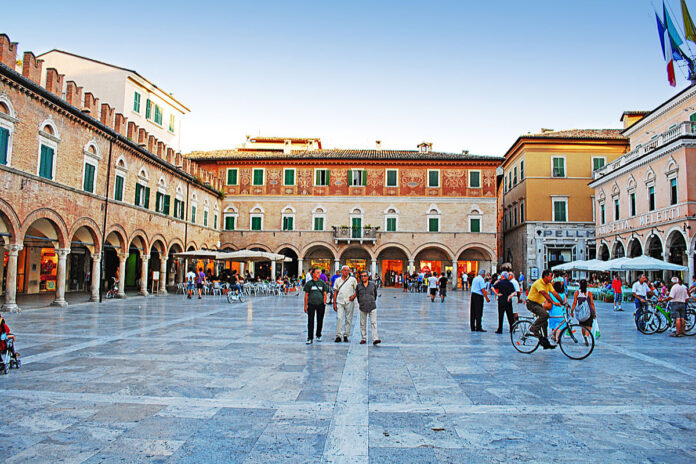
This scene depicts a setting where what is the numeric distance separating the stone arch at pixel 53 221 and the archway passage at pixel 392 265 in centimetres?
2386

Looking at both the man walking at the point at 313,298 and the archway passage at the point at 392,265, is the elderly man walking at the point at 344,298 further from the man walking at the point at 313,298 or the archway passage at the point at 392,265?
the archway passage at the point at 392,265

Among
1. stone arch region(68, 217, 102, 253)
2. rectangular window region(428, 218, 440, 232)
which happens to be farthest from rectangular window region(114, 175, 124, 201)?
rectangular window region(428, 218, 440, 232)

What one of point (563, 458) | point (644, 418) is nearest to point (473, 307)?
point (644, 418)

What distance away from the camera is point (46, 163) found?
691 inches

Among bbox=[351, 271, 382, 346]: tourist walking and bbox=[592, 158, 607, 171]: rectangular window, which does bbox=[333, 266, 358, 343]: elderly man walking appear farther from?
bbox=[592, 158, 607, 171]: rectangular window

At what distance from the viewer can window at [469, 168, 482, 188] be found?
37.6 meters

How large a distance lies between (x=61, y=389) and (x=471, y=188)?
114ft

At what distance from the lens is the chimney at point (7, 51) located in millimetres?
15173

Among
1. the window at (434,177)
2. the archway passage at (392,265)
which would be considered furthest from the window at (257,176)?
the window at (434,177)

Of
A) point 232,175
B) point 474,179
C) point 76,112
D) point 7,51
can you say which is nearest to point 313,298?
point 7,51

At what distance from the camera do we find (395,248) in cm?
3856

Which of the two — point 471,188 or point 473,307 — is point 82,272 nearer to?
point 473,307

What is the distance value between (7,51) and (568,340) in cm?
1815

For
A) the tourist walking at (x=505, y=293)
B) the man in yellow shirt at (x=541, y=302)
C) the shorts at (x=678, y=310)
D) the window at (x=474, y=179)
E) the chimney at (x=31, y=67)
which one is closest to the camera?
the man in yellow shirt at (x=541, y=302)
